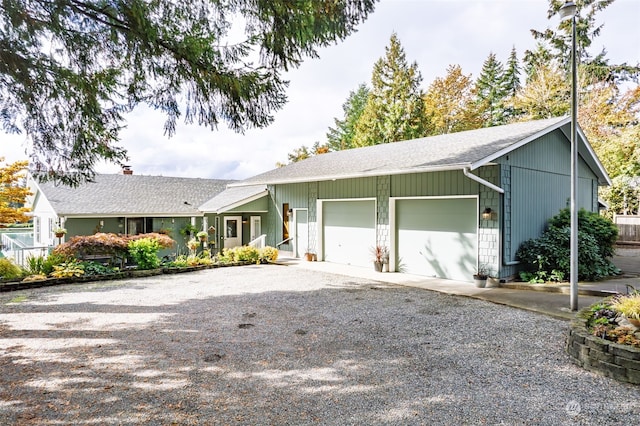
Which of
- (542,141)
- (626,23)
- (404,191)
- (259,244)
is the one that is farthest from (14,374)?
(626,23)

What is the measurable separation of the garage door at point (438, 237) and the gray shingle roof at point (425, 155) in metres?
1.15

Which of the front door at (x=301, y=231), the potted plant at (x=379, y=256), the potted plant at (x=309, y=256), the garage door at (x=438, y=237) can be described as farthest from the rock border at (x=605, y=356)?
the front door at (x=301, y=231)

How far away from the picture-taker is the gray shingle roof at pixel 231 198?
14.9 m

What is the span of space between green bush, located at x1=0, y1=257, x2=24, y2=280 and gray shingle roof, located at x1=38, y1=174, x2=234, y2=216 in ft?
13.9

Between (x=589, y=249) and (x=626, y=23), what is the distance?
14.6 m

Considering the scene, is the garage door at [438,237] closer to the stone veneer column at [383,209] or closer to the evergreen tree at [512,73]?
the stone veneer column at [383,209]

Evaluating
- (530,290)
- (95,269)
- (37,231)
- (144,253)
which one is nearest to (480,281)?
(530,290)

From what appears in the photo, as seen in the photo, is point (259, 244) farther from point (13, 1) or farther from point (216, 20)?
point (13, 1)

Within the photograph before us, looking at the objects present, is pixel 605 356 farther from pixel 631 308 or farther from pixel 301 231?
pixel 301 231

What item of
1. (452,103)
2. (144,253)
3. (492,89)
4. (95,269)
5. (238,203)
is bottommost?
(95,269)

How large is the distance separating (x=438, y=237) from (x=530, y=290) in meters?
2.42

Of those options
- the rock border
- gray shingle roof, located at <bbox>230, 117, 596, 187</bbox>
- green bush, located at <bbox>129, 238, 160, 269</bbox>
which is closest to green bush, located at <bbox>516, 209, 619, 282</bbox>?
gray shingle roof, located at <bbox>230, 117, 596, 187</bbox>

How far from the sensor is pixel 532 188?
31.1 ft

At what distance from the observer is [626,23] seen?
55.4 feet
